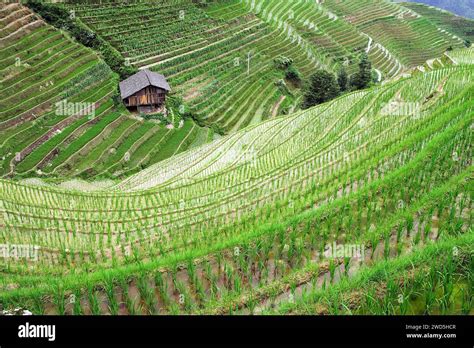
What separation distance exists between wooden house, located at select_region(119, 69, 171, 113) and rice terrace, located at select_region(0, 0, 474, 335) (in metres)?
0.12

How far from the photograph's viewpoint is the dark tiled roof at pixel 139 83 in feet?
99.1

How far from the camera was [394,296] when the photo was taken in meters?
3.93

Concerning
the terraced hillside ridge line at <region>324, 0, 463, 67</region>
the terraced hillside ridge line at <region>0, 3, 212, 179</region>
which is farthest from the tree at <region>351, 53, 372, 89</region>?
the terraced hillside ridge line at <region>324, 0, 463, 67</region>

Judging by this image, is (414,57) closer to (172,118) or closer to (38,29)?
(172,118)

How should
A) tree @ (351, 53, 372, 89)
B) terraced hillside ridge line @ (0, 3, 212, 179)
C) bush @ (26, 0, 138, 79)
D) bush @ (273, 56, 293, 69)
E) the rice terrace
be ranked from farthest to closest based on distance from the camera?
bush @ (273, 56, 293, 69), tree @ (351, 53, 372, 89), bush @ (26, 0, 138, 79), terraced hillside ridge line @ (0, 3, 212, 179), the rice terrace

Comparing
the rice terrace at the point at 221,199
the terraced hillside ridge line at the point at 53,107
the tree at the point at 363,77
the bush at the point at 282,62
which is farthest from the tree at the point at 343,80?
the terraced hillside ridge line at the point at 53,107

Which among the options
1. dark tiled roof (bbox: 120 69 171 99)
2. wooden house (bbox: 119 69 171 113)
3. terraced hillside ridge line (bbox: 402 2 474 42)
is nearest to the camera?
dark tiled roof (bbox: 120 69 171 99)

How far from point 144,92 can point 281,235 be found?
27051 mm

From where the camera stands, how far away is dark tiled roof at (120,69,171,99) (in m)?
30.2

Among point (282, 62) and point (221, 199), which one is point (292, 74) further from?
point (221, 199)

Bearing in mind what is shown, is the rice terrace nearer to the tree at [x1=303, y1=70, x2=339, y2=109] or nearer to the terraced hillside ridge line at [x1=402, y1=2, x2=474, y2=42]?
the tree at [x1=303, y1=70, x2=339, y2=109]

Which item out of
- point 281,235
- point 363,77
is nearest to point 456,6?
point 363,77

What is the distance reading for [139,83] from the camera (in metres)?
30.5
